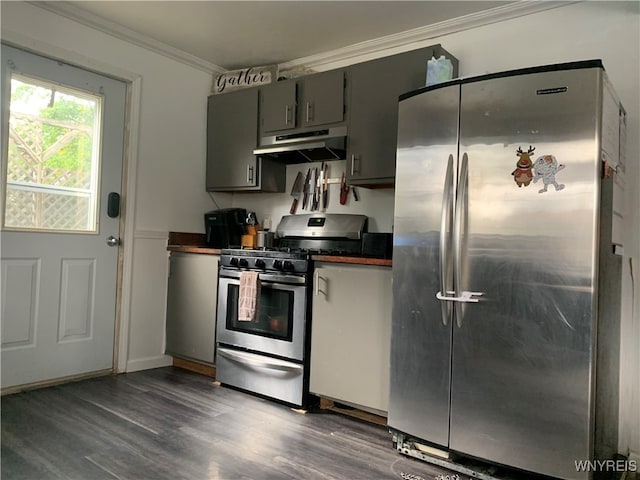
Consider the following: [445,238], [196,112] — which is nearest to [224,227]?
[196,112]

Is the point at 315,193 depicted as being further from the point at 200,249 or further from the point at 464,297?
the point at 464,297

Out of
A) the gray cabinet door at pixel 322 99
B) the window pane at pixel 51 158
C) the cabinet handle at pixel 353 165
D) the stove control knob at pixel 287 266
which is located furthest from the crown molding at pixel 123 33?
the stove control knob at pixel 287 266

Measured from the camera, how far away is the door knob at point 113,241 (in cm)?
323

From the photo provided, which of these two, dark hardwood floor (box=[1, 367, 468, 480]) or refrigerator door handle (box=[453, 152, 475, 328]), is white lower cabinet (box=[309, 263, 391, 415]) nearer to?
dark hardwood floor (box=[1, 367, 468, 480])

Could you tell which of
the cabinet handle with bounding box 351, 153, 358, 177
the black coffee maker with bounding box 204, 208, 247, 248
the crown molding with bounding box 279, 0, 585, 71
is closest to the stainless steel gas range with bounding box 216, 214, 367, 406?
the cabinet handle with bounding box 351, 153, 358, 177

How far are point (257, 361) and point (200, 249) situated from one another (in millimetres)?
965

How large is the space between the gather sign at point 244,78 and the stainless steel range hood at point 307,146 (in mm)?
528

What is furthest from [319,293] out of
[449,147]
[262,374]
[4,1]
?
[4,1]

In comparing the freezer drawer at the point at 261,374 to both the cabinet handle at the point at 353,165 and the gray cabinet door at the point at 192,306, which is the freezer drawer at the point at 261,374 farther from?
the cabinet handle at the point at 353,165

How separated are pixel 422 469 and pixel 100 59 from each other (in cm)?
320

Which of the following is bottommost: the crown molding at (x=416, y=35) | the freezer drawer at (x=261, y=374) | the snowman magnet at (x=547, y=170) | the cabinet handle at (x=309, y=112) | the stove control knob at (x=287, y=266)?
the freezer drawer at (x=261, y=374)

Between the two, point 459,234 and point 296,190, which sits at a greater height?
point 296,190

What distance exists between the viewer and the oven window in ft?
9.15

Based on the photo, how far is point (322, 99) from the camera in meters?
3.15
